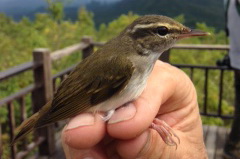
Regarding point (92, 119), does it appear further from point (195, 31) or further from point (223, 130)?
point (223, 130)

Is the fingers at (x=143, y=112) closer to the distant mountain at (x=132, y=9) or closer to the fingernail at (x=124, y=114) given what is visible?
the fingernail at (x=124, y=114)

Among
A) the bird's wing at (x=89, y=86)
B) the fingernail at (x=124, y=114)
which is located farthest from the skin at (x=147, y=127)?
the bird's wing at (x=89, y=86)

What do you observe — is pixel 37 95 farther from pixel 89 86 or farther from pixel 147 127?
pixel 147 127

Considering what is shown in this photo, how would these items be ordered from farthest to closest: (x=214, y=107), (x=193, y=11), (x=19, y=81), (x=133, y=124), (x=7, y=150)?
(x=193, y=11) → (x=214, y=107) → (x=19, y=81) → (x=7, y=150) → (x=133, y=124)

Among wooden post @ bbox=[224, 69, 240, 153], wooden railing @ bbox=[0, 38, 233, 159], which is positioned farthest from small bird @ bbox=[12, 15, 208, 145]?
wooden post @ bbox=[224, 69, 240, 153]

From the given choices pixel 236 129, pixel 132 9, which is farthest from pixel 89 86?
pixel 132 9

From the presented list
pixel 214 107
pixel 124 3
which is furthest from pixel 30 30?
pixel 214 107

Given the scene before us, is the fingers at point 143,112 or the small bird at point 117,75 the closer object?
the fingers at point 143,112
